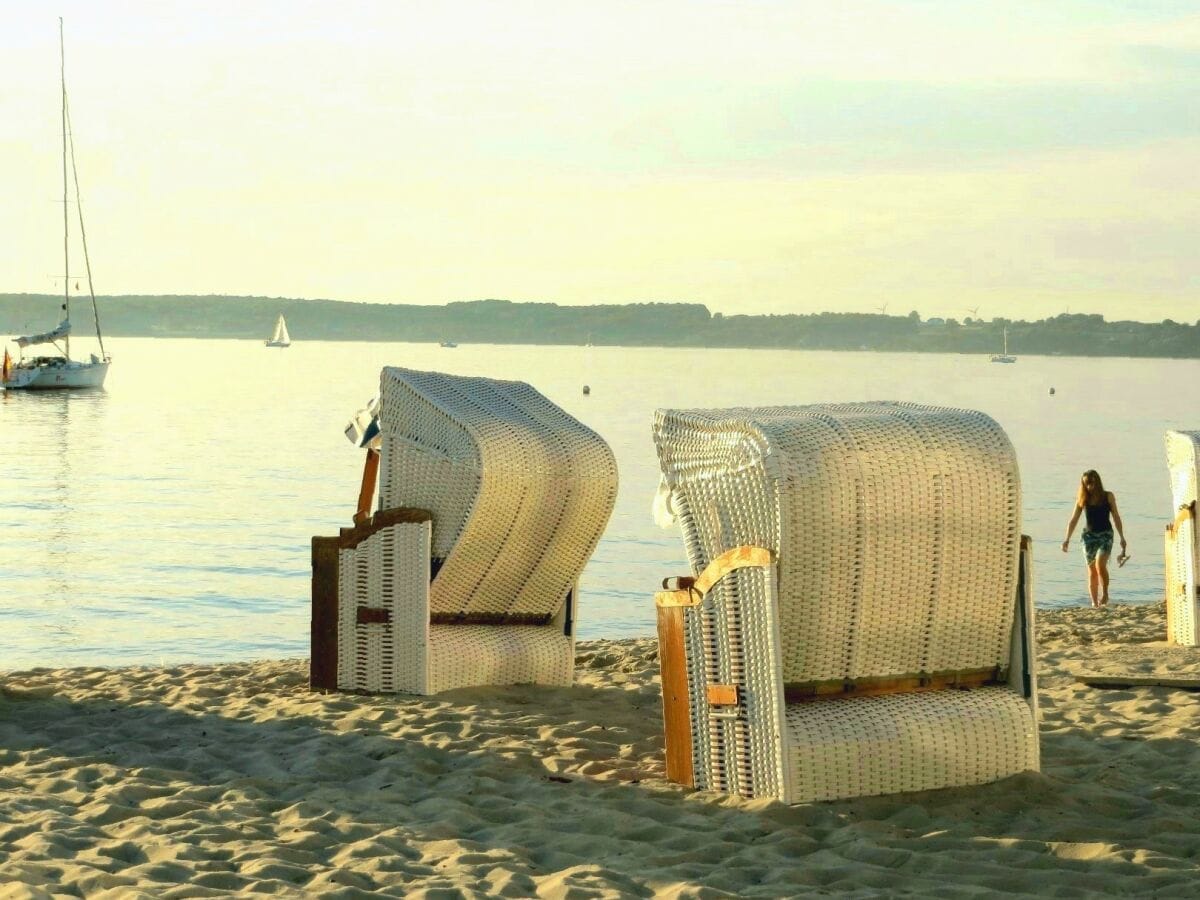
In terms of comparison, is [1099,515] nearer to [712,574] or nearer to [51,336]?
[712,574]

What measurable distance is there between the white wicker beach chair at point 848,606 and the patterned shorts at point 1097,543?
10515 millimetres

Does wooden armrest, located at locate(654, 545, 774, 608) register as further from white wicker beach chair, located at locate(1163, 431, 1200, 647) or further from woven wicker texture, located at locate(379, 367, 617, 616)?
white wicker beach chair, located at locate(1163, 431, 1200, 647)

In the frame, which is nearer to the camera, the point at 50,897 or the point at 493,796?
the point at 50,897

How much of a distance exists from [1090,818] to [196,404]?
8291cm

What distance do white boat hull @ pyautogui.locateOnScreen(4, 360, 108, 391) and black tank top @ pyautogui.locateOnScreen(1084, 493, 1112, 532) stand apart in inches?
2726

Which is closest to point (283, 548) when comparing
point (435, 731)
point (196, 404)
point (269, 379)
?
point (435, 731)

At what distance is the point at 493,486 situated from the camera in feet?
29.3

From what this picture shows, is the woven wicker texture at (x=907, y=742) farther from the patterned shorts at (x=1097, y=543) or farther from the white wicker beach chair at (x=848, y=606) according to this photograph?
the patterned shorts at (x=1097, y=543)

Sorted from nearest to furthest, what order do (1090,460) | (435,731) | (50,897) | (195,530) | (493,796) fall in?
(50,897) → (493,796) → (435,731) → (195,530) → (1090,460)

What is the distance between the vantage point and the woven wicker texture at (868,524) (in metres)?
Result: 6.25

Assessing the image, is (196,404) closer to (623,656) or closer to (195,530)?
(195,530)

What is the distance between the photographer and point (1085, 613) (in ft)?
53.8

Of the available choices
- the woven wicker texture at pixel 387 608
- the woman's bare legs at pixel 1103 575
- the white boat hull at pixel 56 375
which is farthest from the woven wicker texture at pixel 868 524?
the white boat hull at pixel 56 375

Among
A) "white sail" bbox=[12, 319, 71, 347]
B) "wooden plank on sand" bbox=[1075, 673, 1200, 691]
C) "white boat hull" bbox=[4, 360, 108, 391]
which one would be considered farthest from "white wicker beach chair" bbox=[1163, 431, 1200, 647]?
"white boat hull" bbox=[4, 360, 108, 391]
